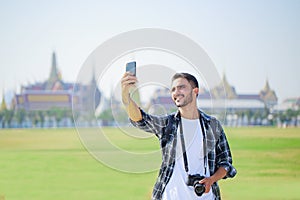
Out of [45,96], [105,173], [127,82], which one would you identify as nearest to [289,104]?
[45,96]

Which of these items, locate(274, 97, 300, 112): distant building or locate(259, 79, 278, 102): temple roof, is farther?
locate(259, 79, 278, 102): temple roof

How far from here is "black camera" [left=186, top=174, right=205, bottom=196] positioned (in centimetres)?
173

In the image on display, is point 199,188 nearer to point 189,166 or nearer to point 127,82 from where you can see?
point 189,166

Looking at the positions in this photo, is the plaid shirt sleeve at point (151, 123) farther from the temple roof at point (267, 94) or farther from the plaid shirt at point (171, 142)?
the temple roof at point (267, 94)

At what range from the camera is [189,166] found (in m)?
1.77

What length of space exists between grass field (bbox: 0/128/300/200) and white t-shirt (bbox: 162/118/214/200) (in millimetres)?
292

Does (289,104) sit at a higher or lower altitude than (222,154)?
lower

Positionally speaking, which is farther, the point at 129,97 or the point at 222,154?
the point at 222,154

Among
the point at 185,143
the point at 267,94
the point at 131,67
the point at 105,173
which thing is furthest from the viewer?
the point at 267,94

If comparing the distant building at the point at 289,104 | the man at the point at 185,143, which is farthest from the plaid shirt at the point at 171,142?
the distant building at the point at 289,104

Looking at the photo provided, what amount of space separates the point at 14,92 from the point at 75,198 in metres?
19.3

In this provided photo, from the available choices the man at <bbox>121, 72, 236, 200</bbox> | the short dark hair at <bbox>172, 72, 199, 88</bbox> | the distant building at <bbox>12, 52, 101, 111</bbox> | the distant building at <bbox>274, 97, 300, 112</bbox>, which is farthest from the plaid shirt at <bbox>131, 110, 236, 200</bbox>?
the distant building at <bbox>12, 52, 101, 111</bbox>

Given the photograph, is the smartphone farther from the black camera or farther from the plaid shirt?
the black camera

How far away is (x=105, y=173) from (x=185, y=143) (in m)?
8.95
